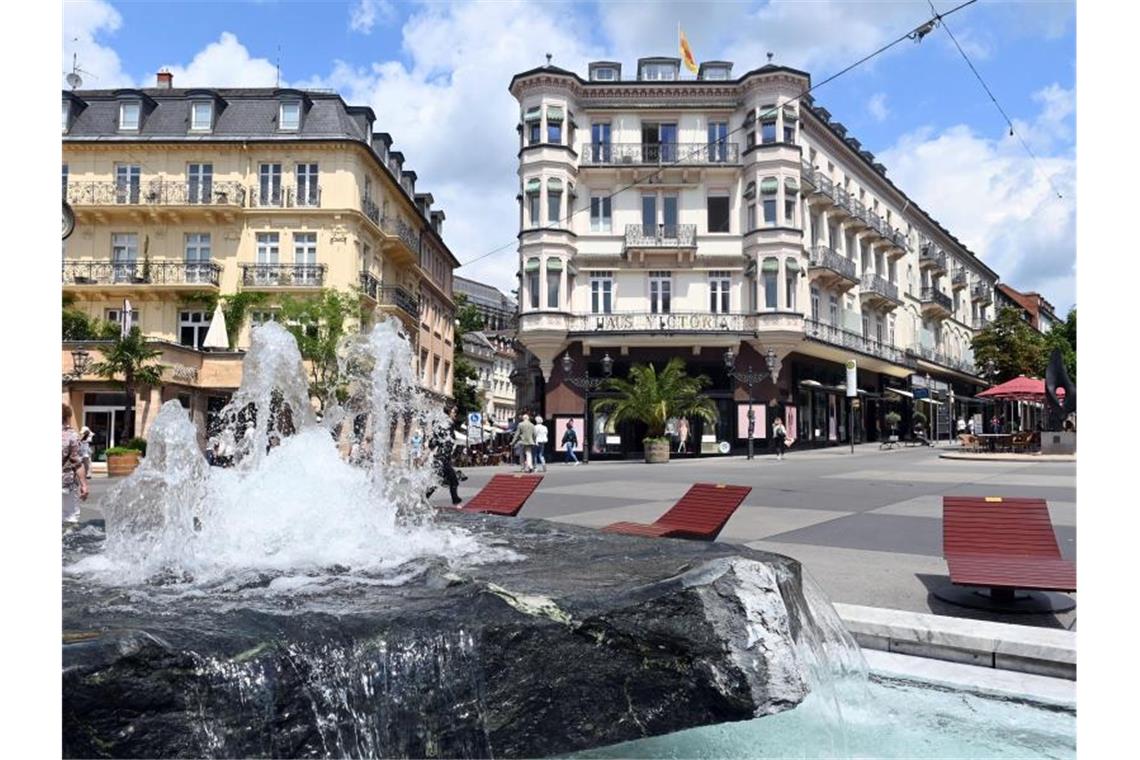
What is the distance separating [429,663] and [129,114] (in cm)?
4041

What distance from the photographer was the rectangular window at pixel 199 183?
118ft

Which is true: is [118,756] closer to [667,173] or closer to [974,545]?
[974,545]

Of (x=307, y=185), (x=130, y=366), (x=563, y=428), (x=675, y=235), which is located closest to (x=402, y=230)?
(x=307, y=185)

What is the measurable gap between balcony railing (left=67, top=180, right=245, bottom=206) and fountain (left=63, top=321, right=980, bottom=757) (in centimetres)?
3393

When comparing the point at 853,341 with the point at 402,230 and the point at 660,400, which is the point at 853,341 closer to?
the point at 660,400

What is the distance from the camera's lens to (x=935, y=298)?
179 feet

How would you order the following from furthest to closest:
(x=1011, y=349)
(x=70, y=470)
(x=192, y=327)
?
(x=1011, y=349) < (x=192, y=327) < (x=70, y=470)

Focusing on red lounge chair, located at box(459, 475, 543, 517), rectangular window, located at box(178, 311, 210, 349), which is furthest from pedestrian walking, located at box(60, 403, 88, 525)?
rectangular window, located at box(178, 311, 210, 349)

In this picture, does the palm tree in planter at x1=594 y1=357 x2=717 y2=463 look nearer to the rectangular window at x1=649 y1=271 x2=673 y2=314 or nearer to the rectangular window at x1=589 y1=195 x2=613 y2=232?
the rectangular window at x1=649 y1=271 x2=673 y2=314

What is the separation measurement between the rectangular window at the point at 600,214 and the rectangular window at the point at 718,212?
172 inches

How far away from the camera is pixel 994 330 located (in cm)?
5244

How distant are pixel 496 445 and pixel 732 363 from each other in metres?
10.1

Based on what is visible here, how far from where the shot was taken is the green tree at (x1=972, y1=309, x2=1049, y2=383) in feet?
165

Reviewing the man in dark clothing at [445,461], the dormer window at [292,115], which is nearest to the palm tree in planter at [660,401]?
the man in dark clothing at [445,461]
